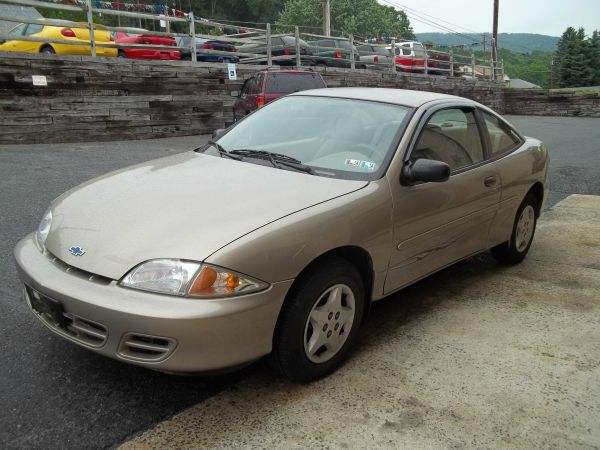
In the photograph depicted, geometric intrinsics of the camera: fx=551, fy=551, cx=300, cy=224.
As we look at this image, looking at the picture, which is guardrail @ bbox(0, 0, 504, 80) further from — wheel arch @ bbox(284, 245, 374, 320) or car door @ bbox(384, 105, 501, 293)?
wheel arch @ bbox(284, 245, 374, 320)

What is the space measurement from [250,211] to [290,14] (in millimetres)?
69824

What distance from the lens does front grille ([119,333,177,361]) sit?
231 centimetres

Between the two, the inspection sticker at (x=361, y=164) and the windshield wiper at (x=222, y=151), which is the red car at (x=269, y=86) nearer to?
the windshield wiper at (x=222, y=151)

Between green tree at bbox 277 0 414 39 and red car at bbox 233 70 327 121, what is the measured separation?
56520 mm

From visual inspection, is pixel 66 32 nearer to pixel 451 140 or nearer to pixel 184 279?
pixel 451 140

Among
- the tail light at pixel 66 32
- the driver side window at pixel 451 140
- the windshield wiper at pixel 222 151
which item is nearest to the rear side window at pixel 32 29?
the tail light at pixel 66 32

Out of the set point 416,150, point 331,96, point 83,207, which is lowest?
point 83,207

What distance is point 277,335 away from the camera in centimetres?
261

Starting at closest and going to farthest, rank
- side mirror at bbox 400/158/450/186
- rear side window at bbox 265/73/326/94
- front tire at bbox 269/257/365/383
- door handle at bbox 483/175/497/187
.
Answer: front tire at bbox 269/257/365/383
side mirror at bbox 400/158/450/186
door handle at bbox 483/175/497/187
rear side window at bbox 265/73/326/94

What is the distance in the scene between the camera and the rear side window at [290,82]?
42.4 feet

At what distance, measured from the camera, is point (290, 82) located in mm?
13203

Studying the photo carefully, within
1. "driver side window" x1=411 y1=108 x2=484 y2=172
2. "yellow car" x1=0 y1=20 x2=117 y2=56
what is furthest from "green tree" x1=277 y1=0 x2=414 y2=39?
"driver side window" x1=411 y1=108 x2=484 y2=172

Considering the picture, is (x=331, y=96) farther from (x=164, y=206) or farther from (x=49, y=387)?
(x=49, y=387)

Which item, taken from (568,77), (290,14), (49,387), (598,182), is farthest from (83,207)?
(290,14)
